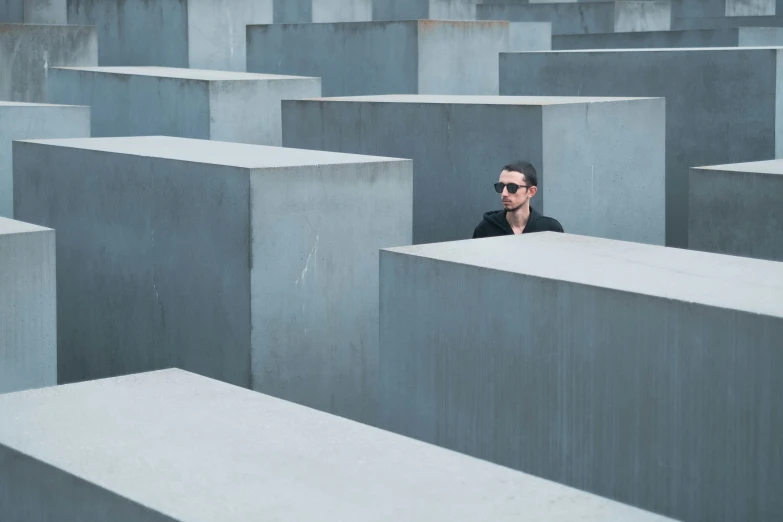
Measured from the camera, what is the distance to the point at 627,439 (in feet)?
12.1

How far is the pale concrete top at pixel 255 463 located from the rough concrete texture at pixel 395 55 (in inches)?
317

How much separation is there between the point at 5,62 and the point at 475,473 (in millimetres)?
9573

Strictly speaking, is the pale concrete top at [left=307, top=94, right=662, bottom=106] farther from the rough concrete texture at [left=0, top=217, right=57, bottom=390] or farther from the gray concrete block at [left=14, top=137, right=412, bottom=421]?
the rough concrete texture at [left=0, top=217, right=57, bottom=390]

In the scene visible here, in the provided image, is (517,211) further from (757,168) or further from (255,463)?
(255,463)

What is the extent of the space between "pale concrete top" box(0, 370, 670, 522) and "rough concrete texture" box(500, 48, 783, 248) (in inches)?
270

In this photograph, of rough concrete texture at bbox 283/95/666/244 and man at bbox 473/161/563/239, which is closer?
man at bbox 473/161/563/239

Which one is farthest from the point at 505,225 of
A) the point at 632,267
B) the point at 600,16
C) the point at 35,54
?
the point at 600,16

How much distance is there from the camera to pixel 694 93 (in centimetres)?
951

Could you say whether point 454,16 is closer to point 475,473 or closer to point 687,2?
point 687,2

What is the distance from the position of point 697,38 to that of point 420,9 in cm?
647

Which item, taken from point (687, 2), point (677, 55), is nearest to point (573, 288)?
point (677, 55)

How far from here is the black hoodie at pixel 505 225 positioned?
572 cm

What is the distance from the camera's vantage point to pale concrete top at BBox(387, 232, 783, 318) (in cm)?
359

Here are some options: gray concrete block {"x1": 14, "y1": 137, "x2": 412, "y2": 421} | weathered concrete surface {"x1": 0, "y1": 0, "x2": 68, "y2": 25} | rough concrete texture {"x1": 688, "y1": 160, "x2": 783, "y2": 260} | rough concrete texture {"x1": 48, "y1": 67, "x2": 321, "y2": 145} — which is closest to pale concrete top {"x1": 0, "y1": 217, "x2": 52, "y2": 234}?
gray concrete block {"x1": 14, "y1": 137, "x2": 412, "y2": 421}
